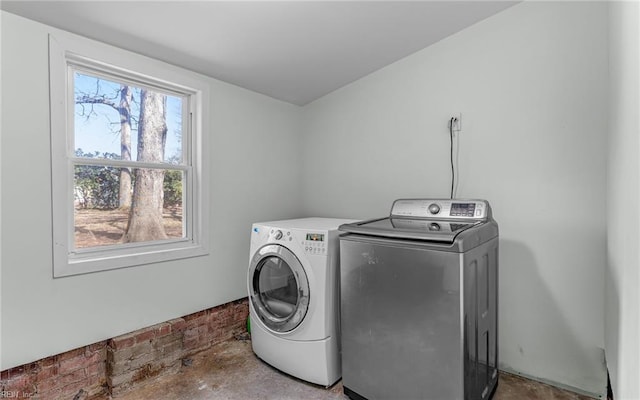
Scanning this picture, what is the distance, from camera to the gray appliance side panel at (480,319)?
4.73 feet

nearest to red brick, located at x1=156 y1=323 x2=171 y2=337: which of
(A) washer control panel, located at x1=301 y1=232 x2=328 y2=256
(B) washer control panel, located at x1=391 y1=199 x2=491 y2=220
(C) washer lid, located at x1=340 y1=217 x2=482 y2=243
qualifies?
(A) washer control panel, located at x1=301 y1=232 x2=328 y2=256

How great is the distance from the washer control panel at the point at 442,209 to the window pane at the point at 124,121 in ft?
5.43

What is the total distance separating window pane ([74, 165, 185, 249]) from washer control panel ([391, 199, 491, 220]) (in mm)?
1594

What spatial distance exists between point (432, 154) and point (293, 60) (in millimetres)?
1213

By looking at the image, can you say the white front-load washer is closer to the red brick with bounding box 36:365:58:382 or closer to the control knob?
the control knob

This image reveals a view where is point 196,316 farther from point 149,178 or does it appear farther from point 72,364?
point 149,178

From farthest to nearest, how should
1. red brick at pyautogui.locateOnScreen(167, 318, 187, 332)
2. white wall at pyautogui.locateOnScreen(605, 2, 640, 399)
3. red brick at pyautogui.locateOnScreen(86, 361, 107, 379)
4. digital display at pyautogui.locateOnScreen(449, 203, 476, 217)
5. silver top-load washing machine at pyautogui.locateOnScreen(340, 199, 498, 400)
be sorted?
1. red brick at pyautogui.locateOnScreen(167, 318, 187, 332)
2. digital display at pyautogui.locateOnScreen(449, 203, 476, 217)
3. red brick at pyautogui.locateOnScreen(86, 361, 107, 379)
4. silver top-load washing machine at pyautogui.locateOnScreen(340, 199, 498, 400)
5. white wall at pyautogui.locateOnScreen(605, 2, 640, 399)

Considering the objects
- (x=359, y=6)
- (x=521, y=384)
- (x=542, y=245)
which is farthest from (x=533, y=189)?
(x=359, y=6)

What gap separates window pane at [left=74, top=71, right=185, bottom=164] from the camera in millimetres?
1892

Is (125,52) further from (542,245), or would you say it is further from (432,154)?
(542,245)

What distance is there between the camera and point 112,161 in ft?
6.48

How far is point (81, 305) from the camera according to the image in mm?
1796

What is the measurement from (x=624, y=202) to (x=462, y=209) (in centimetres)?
80

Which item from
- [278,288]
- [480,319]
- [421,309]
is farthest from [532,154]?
[278,288]
